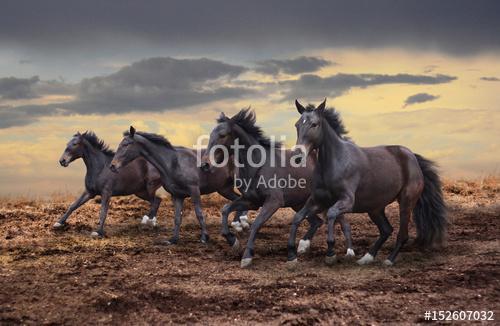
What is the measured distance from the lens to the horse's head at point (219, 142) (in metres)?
9.31

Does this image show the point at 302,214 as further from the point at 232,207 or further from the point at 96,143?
the point at 96,143

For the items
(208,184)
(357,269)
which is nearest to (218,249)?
(208,184)

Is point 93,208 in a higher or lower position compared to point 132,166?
lower

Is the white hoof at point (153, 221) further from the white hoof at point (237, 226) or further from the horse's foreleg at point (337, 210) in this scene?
the horse's foreleg at point (337, 210)

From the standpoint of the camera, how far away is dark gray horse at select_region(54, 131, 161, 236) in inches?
493

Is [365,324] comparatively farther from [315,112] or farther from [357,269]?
[315,112]

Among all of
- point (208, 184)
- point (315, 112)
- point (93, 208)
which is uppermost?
point (315, 112)

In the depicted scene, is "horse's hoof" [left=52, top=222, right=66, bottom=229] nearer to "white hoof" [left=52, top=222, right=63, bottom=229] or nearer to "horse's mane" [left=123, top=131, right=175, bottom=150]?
"white hoof" [left=52, top=222, right=63, bottom=229]

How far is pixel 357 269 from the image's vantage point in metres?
8.67

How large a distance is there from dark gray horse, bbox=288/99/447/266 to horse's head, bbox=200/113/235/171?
54.1 inches

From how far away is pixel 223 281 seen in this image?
8242 millimetres

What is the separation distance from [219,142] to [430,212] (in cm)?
350

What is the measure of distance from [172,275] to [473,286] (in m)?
4.00

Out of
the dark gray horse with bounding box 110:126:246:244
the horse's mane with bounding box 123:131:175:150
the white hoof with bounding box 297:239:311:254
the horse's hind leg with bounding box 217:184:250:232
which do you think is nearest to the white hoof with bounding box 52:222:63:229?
the dark gray horse with bounding box 110:126:246:244
